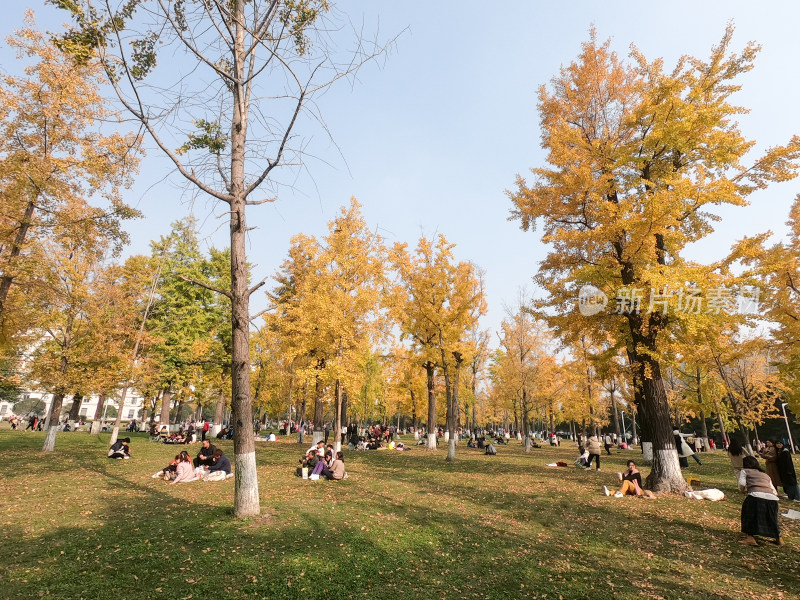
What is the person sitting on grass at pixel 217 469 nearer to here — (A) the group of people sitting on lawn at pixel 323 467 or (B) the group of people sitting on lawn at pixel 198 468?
(B) the group of people sitting on lawn at pixel 198 468

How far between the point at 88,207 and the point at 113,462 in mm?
9490

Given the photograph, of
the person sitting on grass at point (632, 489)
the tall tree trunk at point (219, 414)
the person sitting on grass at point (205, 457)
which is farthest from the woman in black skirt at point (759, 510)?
the tall tree trunk at point (219, 414)

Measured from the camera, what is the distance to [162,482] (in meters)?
11.0

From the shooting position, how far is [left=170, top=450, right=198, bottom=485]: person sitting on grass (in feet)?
37.1

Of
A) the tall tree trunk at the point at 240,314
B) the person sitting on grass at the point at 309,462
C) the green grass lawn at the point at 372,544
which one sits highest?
the tall tree trunk at the point at 240,314

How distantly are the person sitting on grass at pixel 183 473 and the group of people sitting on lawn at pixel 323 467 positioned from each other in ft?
10.5

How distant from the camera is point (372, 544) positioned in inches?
242

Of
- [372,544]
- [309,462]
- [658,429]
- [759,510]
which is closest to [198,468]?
[309,462]

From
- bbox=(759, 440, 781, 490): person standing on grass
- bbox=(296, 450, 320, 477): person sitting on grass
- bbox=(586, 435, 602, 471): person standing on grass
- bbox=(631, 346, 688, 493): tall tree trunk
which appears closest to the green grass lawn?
bbox=(759, 440, 781, 490): person standing on grass

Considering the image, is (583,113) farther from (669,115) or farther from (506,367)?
(506,367)

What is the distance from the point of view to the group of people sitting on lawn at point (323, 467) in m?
12.0

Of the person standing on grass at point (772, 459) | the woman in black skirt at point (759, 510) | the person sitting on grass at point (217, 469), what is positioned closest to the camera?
the woman in black skirt at point (759, 510)

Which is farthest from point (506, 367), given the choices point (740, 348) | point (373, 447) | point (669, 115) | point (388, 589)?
point (388, 589)

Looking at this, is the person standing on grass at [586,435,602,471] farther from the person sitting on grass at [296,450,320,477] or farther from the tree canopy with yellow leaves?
the person sitting on grass at [296,450,320,477]
